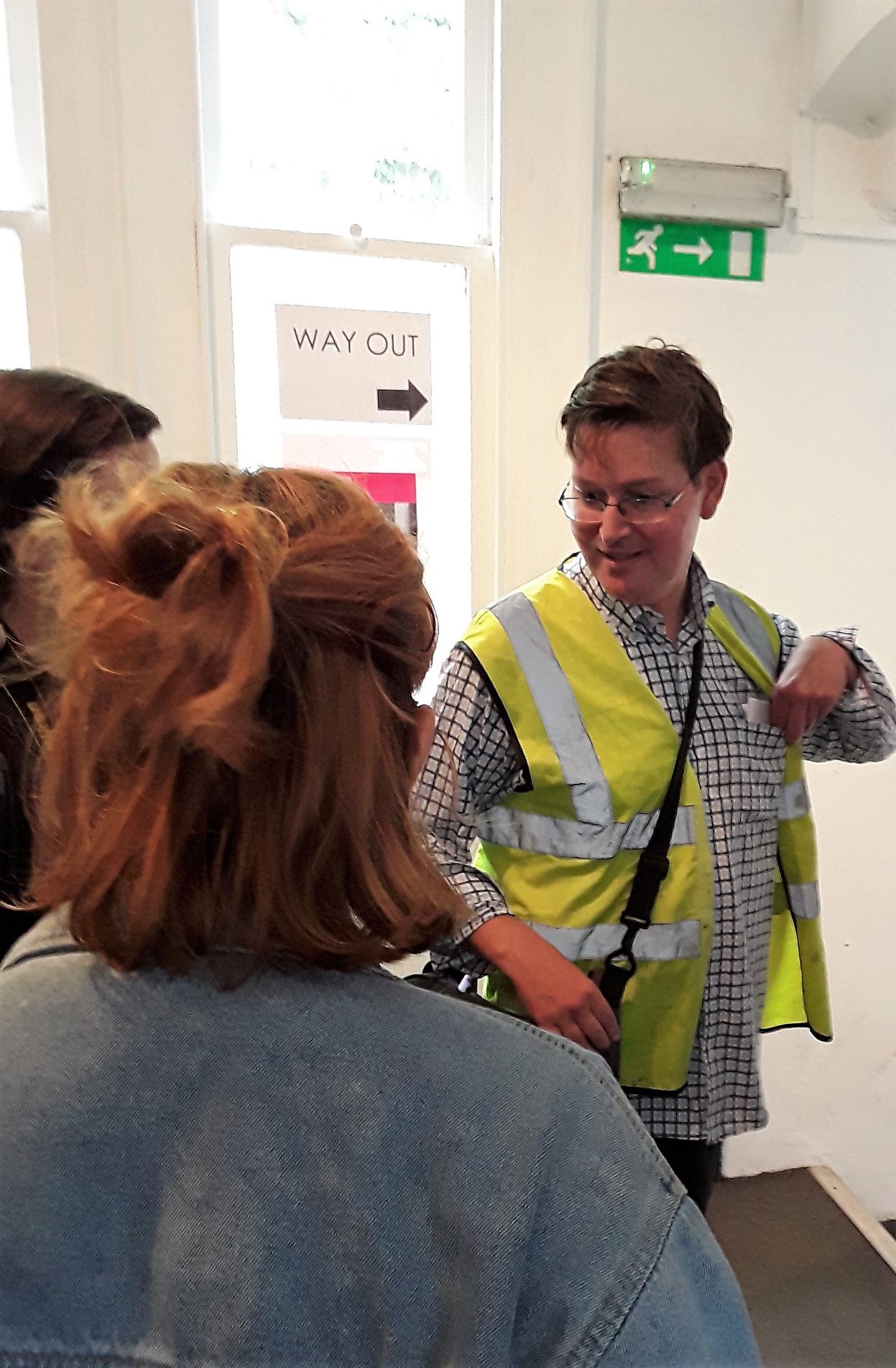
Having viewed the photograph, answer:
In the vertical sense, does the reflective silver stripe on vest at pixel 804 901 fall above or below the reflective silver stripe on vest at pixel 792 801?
below

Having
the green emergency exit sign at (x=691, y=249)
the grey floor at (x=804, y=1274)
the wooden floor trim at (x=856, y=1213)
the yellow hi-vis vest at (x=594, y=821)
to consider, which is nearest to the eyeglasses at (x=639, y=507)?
the yellow hi-vis vest at (x=594, y=821)

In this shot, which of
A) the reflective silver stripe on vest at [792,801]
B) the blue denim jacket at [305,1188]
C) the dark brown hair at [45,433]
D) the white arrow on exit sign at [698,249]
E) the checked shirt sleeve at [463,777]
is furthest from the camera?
the white arrow on exit sign at [698,249]

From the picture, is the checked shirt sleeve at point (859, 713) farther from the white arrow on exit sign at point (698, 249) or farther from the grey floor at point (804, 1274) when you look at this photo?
the grey floor at point (804, 1274)

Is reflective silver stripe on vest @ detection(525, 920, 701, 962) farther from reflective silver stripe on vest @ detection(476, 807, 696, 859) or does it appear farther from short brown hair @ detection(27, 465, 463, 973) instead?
short brown hair @ detection(27, 465, 463, 973)

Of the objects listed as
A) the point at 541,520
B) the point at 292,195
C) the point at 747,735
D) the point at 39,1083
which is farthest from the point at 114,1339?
the point at 292,195

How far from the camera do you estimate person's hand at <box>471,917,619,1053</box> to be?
955 mm

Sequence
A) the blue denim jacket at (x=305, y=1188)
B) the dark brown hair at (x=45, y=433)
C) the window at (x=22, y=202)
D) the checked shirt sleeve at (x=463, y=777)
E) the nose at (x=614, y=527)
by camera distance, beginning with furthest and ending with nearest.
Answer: the window at (x=22, y=202) < the nose at (x=614, y=527) < the checked shirt sleeve at (x=463, y=777) < the dark brown hair at (x=45, y=433) < the blue denim jacket at (x=305, y=1188)

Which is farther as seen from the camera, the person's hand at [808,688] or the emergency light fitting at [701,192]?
the emergency light fitting at [701,192]

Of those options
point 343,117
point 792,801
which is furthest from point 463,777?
point 343,117

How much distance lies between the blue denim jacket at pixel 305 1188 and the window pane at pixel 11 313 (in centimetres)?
146

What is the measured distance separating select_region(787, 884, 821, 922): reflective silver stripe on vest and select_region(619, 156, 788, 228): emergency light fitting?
1.29 m

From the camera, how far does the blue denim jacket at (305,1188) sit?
44 cm

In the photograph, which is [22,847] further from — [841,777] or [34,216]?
→ [841,777]

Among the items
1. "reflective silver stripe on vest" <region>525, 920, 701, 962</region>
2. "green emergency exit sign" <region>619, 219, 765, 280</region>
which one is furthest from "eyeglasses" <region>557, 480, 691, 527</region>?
A: "green emergency exit sign" <region>619, 219, 765, 280</region>
